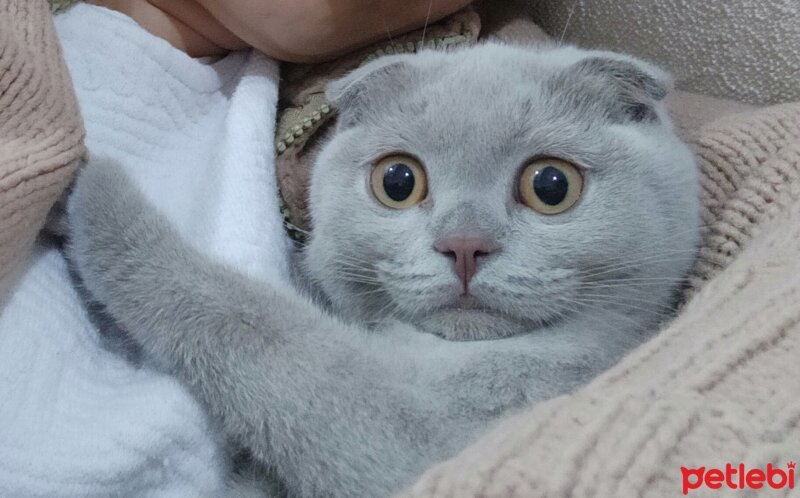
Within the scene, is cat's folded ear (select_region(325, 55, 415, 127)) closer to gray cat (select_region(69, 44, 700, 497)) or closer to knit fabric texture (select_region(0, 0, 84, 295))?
gray cat (select_region(69, 44, 700, 497))

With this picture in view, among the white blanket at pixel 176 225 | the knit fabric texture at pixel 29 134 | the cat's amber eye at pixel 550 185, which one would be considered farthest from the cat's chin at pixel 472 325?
the knit fabric texture at pixel 29 134

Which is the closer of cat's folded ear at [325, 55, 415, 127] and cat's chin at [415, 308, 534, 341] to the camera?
cat's chin at [415, 308, 534, 341]

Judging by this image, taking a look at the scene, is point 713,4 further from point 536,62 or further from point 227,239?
point 227,239

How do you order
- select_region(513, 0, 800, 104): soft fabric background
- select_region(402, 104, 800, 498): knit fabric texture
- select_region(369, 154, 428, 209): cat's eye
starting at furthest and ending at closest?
select_region(513, 0, 800, 104): soft fabric background, select_region(369, 154, 428, 209): cat's eye, select_region(402, 104, 800, 498): knit fabric texture

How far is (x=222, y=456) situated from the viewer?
745 mm

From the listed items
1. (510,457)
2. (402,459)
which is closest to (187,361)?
(402,459)

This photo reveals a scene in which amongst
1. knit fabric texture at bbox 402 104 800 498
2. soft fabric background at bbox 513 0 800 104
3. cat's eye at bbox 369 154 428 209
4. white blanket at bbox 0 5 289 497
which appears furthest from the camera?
soft fabric background at bbox 513 0 800 104

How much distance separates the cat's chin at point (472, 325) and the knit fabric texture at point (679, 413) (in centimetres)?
15

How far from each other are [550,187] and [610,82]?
0.15 m

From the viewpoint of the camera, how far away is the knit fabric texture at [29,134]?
0.66 meters

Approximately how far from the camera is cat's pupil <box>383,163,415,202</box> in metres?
0.77

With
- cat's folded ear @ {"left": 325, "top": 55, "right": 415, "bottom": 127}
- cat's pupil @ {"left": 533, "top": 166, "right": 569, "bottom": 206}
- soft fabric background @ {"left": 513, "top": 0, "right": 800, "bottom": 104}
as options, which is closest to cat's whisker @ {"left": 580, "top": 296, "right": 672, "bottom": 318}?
cat's pupil @ {"left": 533, "top": 166, "right": 569, "bottom": 206}

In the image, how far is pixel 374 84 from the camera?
0.83 m

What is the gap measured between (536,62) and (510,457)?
0.50 meters
